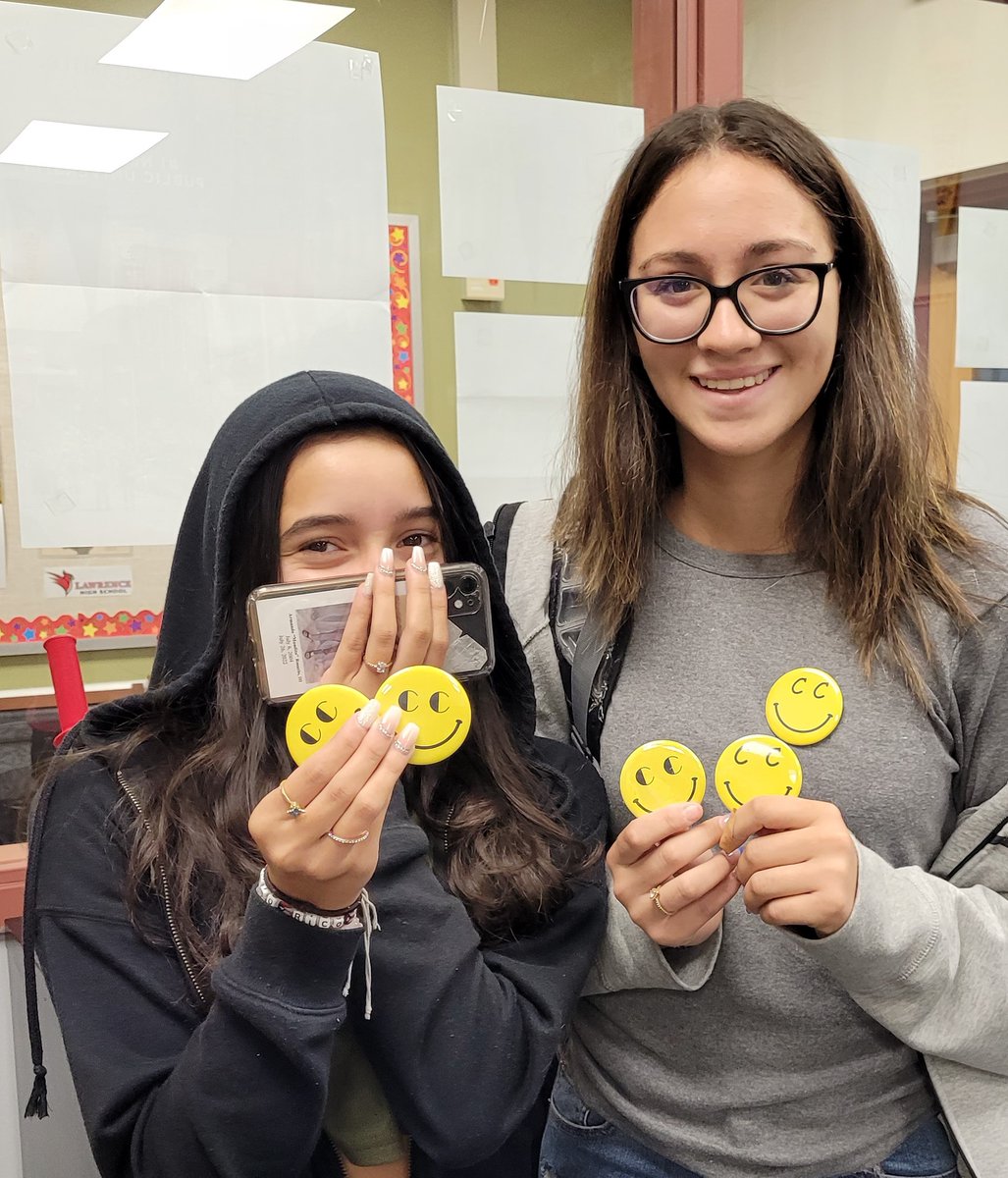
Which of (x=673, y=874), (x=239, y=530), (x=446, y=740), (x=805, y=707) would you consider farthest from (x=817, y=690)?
(x=239, y=530)

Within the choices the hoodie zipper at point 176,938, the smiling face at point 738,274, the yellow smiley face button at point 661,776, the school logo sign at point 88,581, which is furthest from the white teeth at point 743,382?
the school logo sign at point 88,581

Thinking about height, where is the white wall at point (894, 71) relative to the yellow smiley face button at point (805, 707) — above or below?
above

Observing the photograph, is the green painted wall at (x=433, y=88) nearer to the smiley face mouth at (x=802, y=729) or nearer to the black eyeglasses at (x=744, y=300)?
the black eyeglasses at (x=744, y=300)

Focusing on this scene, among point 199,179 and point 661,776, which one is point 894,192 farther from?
point 661,776

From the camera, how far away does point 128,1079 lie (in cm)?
86

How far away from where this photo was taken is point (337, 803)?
0.78 metres

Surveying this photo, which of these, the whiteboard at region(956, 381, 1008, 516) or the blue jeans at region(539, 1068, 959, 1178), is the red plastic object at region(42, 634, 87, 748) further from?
the whiteboard at region(956, 381, 1008, 516)

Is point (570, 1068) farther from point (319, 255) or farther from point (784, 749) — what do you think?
point (319, 255)

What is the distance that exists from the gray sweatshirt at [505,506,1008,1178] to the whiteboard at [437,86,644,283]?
81 cm

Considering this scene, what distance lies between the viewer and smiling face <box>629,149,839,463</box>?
3.50ft

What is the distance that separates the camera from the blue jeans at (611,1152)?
1.06 metres

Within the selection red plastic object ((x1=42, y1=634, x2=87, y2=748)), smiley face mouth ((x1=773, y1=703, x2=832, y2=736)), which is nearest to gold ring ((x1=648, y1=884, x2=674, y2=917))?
smiley face mouth ((x1=773, y1=703, x2=832, y2=736))

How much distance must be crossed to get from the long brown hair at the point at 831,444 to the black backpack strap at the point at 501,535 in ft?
0.29

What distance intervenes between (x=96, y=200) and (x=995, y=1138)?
153 cm
